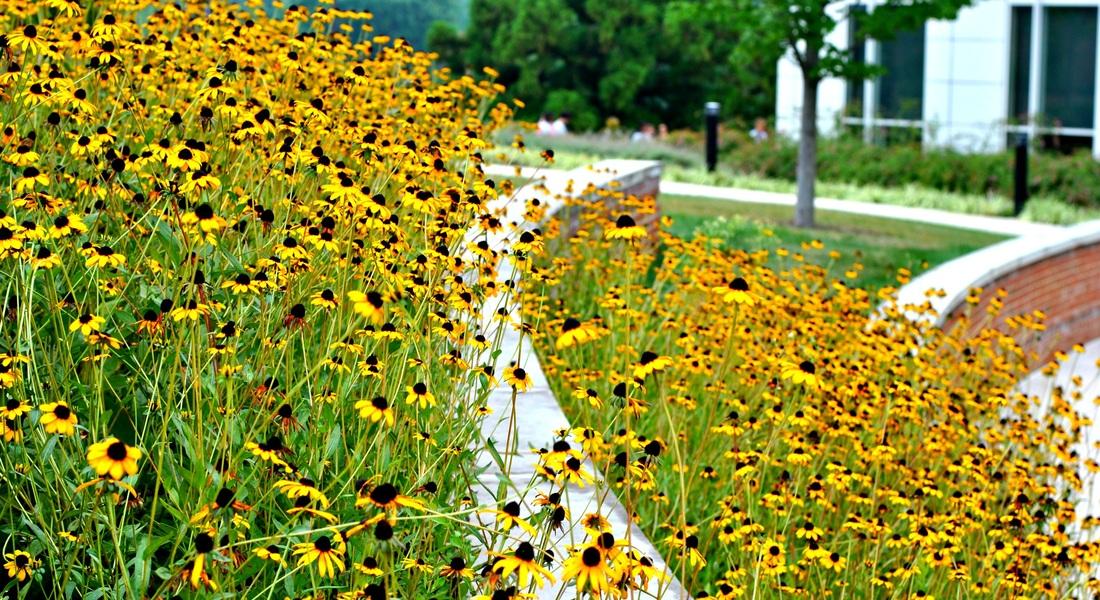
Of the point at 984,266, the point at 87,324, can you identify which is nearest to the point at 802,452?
the point at 87,324

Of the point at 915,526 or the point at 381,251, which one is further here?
the point at 915,526

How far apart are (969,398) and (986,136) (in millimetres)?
16550

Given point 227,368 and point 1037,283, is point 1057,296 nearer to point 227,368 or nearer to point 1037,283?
point 1037,283

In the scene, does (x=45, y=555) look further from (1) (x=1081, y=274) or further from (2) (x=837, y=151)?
(2) (x=837, y=151)

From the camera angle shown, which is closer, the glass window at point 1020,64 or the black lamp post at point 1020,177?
the black lamp post at point 1020,177

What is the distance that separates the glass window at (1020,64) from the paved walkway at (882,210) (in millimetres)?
5613

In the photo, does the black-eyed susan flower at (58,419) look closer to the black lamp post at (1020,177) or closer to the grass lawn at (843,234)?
the grass lawn at (843,234)

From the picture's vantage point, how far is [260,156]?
487 centimetres

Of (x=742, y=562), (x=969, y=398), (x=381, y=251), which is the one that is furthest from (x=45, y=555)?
(x=969, y=398)

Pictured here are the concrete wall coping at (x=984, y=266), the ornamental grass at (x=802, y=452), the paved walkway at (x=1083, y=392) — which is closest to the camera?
the ornamental grass at (x=802, y=452)

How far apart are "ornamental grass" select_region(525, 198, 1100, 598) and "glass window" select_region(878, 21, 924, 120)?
1650 centimetres

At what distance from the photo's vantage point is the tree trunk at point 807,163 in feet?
47.8

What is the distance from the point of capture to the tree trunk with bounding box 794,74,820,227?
14.6 m

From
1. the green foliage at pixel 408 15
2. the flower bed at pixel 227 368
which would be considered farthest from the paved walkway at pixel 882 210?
the green foliage at pixel 408 15
